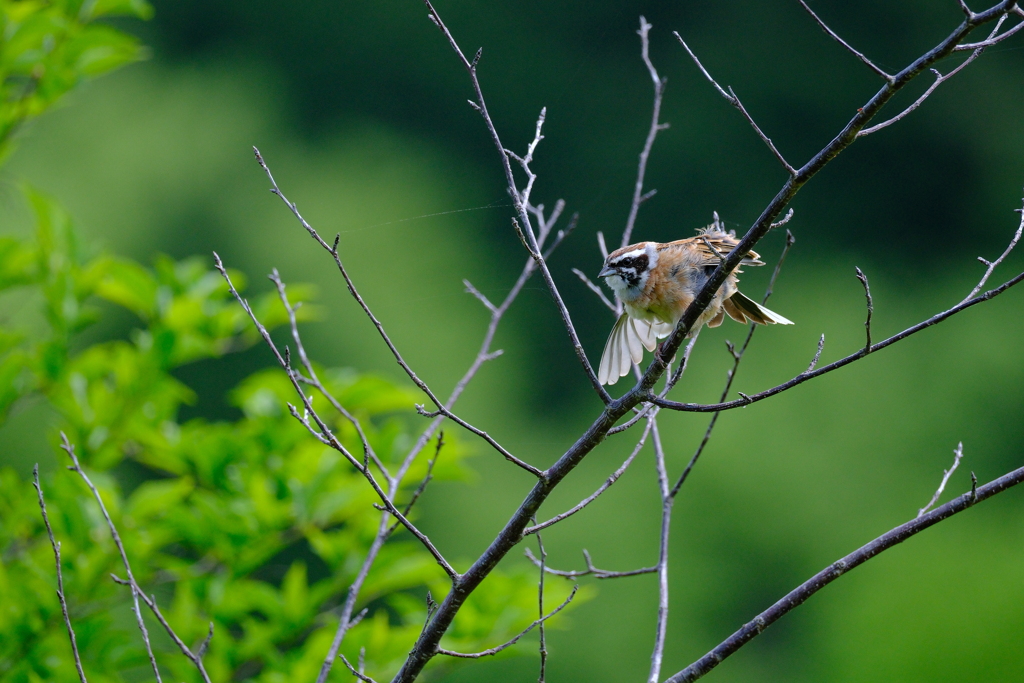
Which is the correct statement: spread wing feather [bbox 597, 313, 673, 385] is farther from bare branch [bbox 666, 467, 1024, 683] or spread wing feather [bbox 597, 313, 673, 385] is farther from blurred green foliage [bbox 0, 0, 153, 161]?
blurred green foliage [bbox 0, 0, 153, 161]

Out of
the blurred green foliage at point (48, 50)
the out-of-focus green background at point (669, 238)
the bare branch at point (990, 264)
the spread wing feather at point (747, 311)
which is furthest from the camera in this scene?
the out-of-focus green background at point (669, 238)

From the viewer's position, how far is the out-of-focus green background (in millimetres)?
7465

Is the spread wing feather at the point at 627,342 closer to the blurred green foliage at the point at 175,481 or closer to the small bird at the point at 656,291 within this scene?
the small bird at the point at 656,291

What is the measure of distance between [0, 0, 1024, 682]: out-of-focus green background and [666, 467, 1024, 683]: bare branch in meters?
5.91

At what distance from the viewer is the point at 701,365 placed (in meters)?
8.15

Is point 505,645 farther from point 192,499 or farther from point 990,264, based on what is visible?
point 192,499

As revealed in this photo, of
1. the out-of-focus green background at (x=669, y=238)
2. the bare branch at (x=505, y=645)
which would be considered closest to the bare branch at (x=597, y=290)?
the bare branch at (x=505, y=645)

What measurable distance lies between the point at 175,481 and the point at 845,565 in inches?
65.6

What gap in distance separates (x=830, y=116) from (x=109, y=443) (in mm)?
8716

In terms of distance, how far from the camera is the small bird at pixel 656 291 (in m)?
1.73

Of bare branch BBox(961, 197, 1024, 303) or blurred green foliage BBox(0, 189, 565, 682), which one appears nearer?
bare branch BBox(961, 197, 1024, 303)

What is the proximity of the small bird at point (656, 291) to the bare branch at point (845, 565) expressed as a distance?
64 cm

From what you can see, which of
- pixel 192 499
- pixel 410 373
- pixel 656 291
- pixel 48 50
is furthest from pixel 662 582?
pixel 48 50

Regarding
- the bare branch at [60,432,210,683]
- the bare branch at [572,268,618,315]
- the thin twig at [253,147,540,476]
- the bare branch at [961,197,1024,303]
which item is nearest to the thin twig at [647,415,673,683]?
the bare branch at [572,268,618,315]
